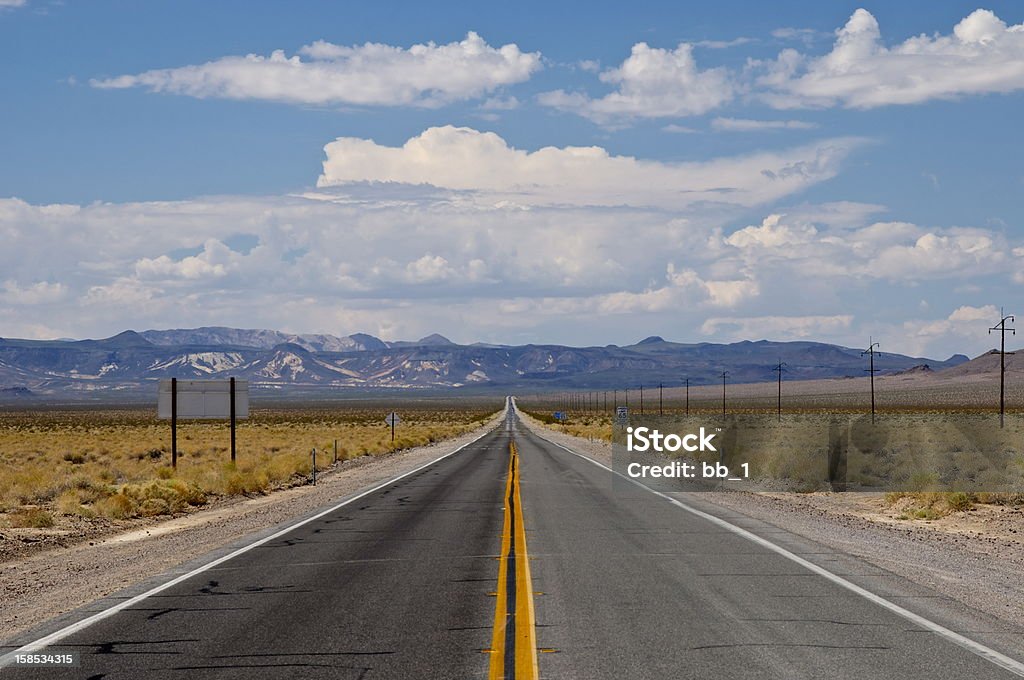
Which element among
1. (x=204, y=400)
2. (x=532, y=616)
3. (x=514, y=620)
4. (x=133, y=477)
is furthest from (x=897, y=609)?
(x=204, y=400)

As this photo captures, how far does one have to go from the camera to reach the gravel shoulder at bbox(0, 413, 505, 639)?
1245 cm

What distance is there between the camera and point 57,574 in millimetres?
15305

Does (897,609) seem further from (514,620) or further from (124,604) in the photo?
(124,604)

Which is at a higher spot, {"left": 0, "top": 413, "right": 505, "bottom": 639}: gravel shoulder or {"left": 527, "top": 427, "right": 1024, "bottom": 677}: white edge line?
{"left": 527, "top": 427, "right": 1024, "bottom": 677}: white edge line

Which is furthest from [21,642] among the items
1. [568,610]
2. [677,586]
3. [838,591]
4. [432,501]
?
[432,501]

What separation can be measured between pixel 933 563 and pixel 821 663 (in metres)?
7.06

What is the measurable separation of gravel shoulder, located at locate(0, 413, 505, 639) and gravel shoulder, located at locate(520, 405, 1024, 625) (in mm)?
9597

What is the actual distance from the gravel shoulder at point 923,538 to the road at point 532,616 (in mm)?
555

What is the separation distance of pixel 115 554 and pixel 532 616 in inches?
377

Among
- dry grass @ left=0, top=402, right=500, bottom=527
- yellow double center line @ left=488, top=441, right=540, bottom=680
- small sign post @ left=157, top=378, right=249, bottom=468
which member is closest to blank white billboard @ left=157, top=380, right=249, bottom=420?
small sign post @ left=157, top=378, right=249, bottom=468

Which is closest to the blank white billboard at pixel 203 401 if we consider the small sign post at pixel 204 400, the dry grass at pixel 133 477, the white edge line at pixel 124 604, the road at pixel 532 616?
the small sign post at pixel 204 400

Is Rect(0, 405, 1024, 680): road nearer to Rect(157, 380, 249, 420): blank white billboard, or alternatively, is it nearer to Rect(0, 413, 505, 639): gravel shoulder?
Rect(0, 413, 505, 639): gravel shoulder

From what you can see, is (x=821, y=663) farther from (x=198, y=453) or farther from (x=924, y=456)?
(x=198, y=453)

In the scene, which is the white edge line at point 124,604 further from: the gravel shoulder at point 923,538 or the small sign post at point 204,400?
the small sign post at point 204,400
